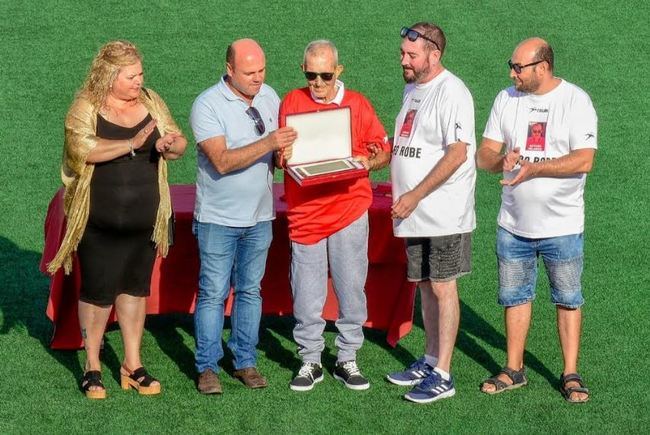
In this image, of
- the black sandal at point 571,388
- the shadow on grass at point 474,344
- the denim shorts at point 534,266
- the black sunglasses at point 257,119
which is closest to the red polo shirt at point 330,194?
the black sunglasses at point 257,119

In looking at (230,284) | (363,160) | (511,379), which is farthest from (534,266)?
(230,284)

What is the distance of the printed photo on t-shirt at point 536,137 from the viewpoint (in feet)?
22.1

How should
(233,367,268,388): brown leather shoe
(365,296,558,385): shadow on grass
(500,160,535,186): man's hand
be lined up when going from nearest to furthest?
(500,160,535,186): man's hand
(233,367,268,388): brown leather shoe
(365,296,558,385): shadow on grass

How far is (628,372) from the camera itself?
7328mm

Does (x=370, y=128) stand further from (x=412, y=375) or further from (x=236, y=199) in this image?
(x=412, y=375)

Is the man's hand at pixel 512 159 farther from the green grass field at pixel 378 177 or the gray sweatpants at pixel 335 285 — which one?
the green grass field at pixel 378 177

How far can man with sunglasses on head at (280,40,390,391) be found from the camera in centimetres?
692

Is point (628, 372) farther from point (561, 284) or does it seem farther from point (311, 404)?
point (311, 404)

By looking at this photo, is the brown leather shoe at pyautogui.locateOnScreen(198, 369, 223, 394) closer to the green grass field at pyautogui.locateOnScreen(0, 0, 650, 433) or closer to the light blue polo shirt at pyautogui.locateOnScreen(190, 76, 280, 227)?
the green grass field at pyautogui.locateOnScreen(0, 0, 650, 433)

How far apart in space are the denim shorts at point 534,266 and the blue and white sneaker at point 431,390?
563 mm

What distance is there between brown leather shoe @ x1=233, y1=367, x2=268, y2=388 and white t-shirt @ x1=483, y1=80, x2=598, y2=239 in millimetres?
1636

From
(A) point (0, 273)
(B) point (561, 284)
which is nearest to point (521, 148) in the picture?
(B) point (561, 284)

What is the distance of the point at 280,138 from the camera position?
666 cm

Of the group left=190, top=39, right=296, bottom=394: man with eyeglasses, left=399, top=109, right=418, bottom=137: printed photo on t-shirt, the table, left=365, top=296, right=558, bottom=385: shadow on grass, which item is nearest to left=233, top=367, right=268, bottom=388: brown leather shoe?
left=190, top=39, right=296, bottom=394: man with eyeglasses
